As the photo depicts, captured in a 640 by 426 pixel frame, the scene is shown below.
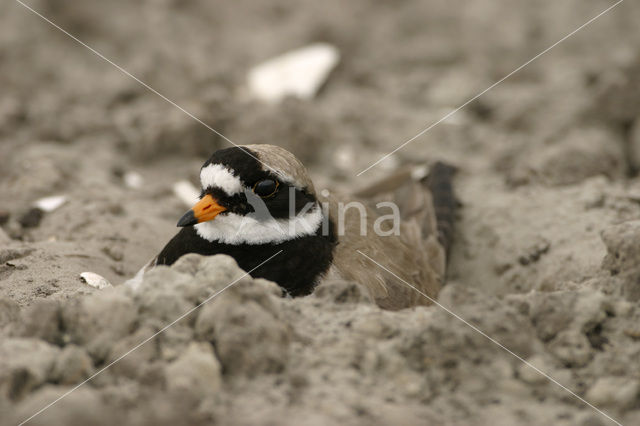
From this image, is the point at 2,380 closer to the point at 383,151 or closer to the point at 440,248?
the point at 440,248

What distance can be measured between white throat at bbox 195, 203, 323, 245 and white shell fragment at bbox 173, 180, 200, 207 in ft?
6.92

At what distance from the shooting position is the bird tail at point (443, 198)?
4.80 meters

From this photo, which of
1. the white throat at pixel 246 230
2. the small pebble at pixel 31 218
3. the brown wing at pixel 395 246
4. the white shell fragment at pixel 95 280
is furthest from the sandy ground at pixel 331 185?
the white throat at pixel 246 230

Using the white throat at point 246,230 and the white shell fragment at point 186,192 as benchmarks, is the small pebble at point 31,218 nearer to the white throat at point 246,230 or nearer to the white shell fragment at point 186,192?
the white shell fragment at point 186,192

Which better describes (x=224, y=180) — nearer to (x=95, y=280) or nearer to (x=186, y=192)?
(x=95, y=280)

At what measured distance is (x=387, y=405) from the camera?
2133mm

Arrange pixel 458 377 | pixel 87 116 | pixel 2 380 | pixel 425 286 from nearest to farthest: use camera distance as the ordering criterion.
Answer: pixel 2 380 < pixel 458 377 < pixel 425 286 < pixel 87 116

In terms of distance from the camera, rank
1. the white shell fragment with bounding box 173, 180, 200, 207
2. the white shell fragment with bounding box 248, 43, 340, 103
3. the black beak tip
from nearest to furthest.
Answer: the black beak tip, the white shell fragment with bounding box 173, 180, 200, 207, the white shell fragment with bounding box 248, 43, 340, 103

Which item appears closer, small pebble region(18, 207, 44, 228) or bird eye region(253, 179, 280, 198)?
bird eye region(253, 179, 280, 198)

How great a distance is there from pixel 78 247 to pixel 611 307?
328cm

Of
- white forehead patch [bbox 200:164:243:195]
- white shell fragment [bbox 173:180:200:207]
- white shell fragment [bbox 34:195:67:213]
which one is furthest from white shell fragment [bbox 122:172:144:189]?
white forehead patch [bbox 200:164:243:195]

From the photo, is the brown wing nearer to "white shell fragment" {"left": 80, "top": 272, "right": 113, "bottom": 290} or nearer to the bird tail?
the bird tail

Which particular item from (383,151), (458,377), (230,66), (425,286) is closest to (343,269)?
(425,286)

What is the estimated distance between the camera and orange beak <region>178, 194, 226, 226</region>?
318 cm
